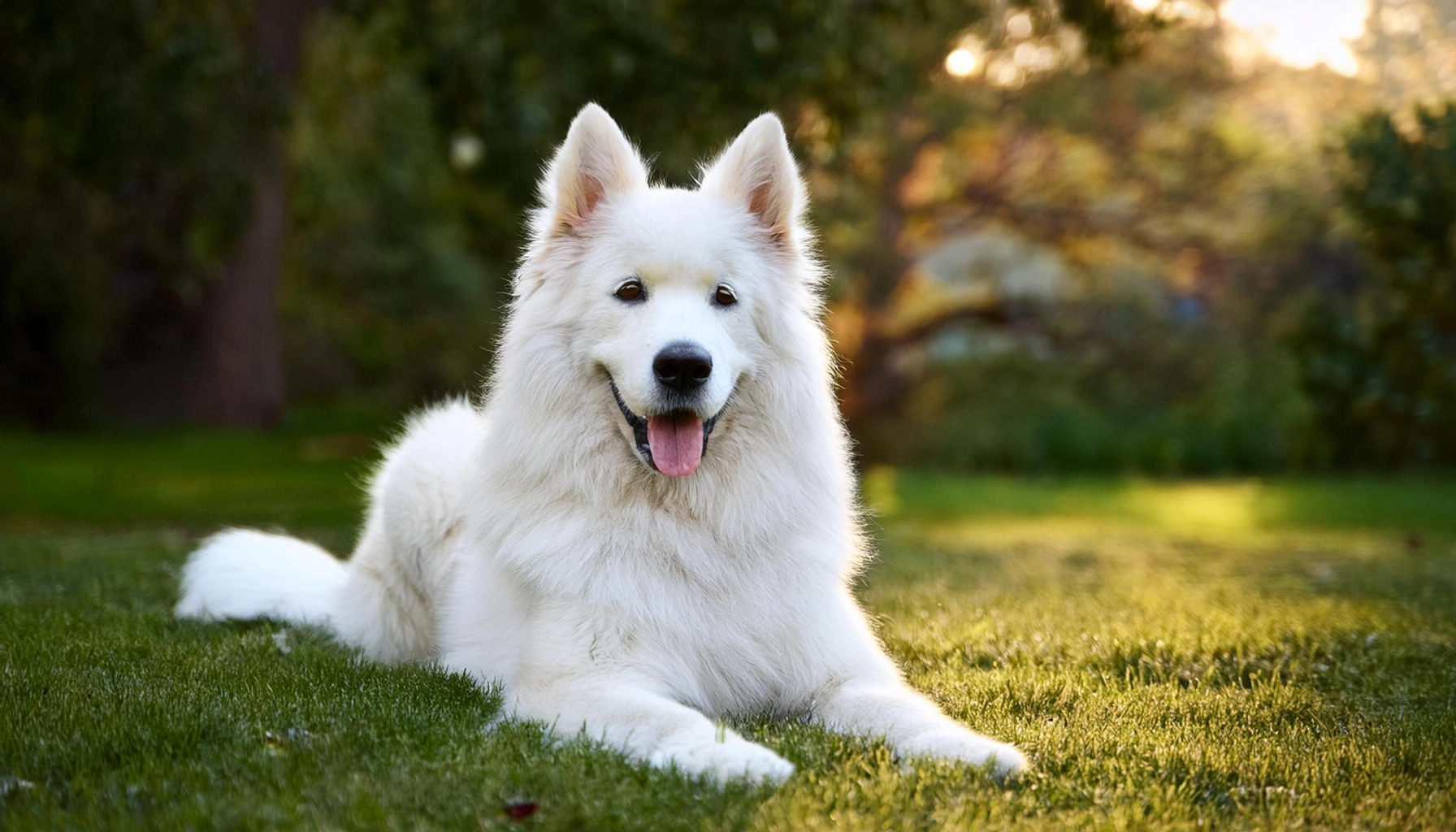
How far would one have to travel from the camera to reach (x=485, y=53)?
10.2 metres

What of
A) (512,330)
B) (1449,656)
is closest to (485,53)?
(512,330)

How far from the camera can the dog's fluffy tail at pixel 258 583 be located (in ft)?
18.2

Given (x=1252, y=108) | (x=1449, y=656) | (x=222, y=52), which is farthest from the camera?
(x=1252, y=108)

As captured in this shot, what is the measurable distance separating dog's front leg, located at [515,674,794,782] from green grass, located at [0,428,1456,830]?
0.29 feet

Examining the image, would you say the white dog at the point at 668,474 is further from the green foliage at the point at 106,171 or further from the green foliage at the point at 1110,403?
the green foliage at the point at 1110,403

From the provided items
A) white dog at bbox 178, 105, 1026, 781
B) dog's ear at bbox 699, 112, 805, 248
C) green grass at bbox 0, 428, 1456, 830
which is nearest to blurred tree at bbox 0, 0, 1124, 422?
green grass at bbox 0, 428, 1456, 830

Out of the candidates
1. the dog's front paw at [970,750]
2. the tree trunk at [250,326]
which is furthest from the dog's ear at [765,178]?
the tree trunk at [250,326]

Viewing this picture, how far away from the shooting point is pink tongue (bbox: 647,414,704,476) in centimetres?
387

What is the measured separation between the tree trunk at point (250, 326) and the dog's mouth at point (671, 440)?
48.1ft

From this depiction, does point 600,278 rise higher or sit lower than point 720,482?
higher

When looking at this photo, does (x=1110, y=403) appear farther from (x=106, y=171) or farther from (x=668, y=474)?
(x=668, y=474)

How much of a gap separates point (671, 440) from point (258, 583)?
108 inches

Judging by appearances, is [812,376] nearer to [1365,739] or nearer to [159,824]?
[1365,739]

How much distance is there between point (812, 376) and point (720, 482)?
0.50 meters
